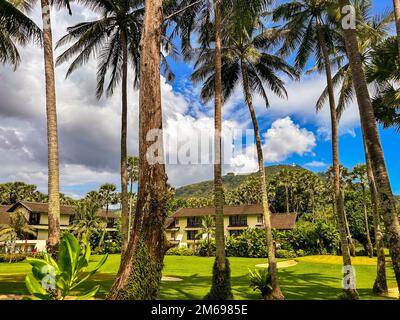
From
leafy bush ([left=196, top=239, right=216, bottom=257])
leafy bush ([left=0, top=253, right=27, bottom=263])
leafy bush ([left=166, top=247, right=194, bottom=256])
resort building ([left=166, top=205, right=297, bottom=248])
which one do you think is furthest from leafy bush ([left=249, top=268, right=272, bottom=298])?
resort building ([left=166, top=205, right=297, bottom=248])

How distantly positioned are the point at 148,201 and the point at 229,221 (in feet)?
151

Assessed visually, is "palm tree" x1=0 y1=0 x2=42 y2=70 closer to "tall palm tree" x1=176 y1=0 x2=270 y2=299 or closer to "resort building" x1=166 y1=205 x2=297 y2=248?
"tall palm tree" x1=176 y1=0 x2=270 y2=299

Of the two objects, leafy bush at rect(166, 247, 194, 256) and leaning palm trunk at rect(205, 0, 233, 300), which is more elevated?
leaning palm trunk at rect(205, 0, 233, 300)

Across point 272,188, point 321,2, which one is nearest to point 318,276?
point 321,2

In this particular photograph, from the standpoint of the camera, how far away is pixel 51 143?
9.38 meters

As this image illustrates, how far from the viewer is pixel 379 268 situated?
15.0 meters

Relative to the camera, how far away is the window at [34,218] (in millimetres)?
45312

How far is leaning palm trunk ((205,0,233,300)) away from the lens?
35.4 ft

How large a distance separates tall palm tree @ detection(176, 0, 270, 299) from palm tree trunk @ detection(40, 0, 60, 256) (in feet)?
16.3

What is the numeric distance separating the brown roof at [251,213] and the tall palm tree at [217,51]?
3382 centimetres

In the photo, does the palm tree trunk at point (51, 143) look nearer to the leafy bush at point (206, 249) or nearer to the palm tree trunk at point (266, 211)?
the palm tree trunk at point (266, 211)

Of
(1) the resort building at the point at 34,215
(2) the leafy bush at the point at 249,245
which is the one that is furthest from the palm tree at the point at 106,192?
(2) the leafy bush at the point at 249,245

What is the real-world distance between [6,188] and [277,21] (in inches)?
2473

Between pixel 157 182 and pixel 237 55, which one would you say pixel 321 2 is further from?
pixel 157 182
